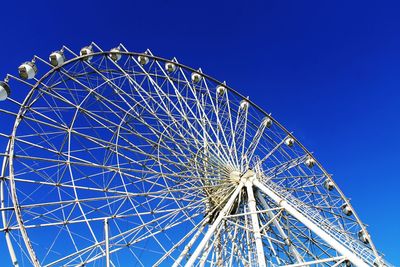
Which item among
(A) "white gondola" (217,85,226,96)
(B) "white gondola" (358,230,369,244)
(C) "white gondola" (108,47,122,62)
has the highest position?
(A) "white gondola" (217,85,226,96)

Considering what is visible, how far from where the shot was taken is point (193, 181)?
1662 centimetres

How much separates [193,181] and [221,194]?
127 cm

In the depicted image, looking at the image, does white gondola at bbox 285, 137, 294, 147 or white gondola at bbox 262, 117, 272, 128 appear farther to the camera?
white gondola at bbox 285, 137, 294, 147

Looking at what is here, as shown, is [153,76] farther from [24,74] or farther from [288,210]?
[288,210]

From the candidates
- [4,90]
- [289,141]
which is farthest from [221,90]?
[4,90]

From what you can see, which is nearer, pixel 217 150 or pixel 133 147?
pixel 133 147

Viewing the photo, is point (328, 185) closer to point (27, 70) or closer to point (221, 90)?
point (221, 90)

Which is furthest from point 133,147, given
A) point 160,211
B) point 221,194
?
point 221,194

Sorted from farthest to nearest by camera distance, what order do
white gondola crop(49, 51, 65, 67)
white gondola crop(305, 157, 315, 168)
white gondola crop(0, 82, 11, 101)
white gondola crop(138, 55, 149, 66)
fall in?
white gondola crop(305, 157, 315, 168)
white gondola crop(138, 55, 149, 66)
white gondola crop(49, 51, 65, 67)
white gondola crop(0, 82, 11, 101)

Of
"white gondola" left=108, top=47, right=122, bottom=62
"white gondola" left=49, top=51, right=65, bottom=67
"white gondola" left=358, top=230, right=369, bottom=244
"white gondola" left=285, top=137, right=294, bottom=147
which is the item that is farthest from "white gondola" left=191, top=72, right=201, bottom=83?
"white gondola" left=358, top=230, right=369, bottom=244

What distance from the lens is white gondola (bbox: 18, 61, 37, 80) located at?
1366cm

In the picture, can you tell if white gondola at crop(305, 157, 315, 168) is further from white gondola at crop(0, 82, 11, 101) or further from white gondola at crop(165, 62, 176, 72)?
white gondola at crop(0, 82, 11, 101)

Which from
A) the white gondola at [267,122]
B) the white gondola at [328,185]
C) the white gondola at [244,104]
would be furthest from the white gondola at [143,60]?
the white gondola at [328,185]

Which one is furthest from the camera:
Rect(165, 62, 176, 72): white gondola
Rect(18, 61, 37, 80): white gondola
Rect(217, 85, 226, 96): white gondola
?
Rect(217, 85, 226, 96): white gondola
